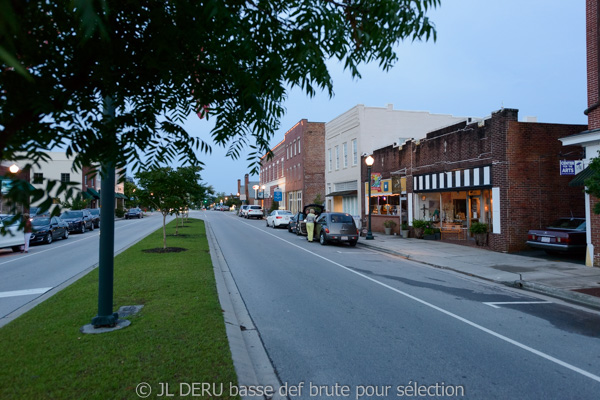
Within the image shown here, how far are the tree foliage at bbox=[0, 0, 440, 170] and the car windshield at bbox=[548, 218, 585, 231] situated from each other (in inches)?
530

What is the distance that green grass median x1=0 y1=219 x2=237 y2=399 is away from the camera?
3.79m

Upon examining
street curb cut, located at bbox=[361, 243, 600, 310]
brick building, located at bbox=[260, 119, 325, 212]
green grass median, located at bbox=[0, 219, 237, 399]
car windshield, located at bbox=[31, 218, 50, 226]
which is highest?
brick building, located at bbox=[260, 119, 325, 212]

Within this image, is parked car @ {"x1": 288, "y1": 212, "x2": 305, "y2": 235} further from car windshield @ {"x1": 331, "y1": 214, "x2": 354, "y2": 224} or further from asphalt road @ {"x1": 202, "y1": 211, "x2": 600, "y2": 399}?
asphalt road @ {"x1": 202, "y1": 211, "x2": 600, "y2": 399}

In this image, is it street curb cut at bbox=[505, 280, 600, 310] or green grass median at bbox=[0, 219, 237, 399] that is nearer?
green grass median at bbox=[0, 219, 237, 399]

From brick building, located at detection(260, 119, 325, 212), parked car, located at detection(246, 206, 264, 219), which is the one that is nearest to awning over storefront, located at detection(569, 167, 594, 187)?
brick building, located at detection(260, 119, 325, 212)

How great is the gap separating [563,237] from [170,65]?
48.2 ft

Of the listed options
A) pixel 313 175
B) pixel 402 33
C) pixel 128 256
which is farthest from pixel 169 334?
pixel 313 175

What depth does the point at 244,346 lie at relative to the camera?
5.29 m

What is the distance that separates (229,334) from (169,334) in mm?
820

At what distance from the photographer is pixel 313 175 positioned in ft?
150

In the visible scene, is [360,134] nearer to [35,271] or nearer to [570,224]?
[570,224]

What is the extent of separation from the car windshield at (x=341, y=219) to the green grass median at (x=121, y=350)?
41.6ft

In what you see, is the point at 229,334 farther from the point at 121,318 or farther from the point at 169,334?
the point at 121,318

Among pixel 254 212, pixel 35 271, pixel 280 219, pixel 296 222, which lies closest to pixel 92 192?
pixel 35 271
